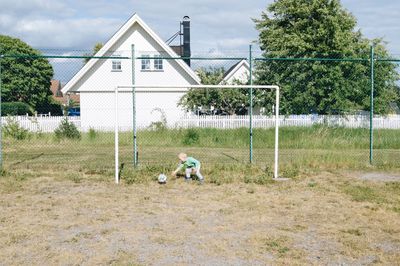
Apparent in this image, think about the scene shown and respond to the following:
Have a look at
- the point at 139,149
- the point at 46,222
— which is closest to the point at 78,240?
the point at 46,222

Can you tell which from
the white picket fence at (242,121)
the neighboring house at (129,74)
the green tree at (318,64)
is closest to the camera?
the white picket fence at (242,121)

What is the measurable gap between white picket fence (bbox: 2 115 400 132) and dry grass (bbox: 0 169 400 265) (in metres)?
8.75

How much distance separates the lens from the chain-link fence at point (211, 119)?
476 inches

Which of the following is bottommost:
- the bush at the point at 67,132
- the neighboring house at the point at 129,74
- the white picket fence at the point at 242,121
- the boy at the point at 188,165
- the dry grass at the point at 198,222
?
the dry grass at the point at 198,222

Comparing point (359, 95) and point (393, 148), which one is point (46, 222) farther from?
point (359, 95)

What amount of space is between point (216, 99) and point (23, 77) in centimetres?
2188

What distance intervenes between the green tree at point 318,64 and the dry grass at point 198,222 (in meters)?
12.7

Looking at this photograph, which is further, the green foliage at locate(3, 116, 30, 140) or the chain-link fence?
the green foliage at locate(3, 116, 30, 140)

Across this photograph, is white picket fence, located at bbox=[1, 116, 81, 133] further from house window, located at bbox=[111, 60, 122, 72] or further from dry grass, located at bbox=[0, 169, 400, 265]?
dry grass, located at bbox=[0, 169, 400, 265]

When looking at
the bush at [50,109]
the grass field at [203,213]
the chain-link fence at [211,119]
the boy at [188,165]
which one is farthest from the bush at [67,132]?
the bush at [50,109]

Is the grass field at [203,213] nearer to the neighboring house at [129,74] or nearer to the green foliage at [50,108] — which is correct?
the neighboring house at [129,74]

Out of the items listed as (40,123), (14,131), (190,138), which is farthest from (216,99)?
(14,131)

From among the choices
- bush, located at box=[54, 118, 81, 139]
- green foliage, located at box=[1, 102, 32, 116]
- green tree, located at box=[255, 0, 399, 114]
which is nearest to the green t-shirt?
bush, located at box=[54, 118, 81, 139]

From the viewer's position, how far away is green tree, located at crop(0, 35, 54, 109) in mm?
35375
